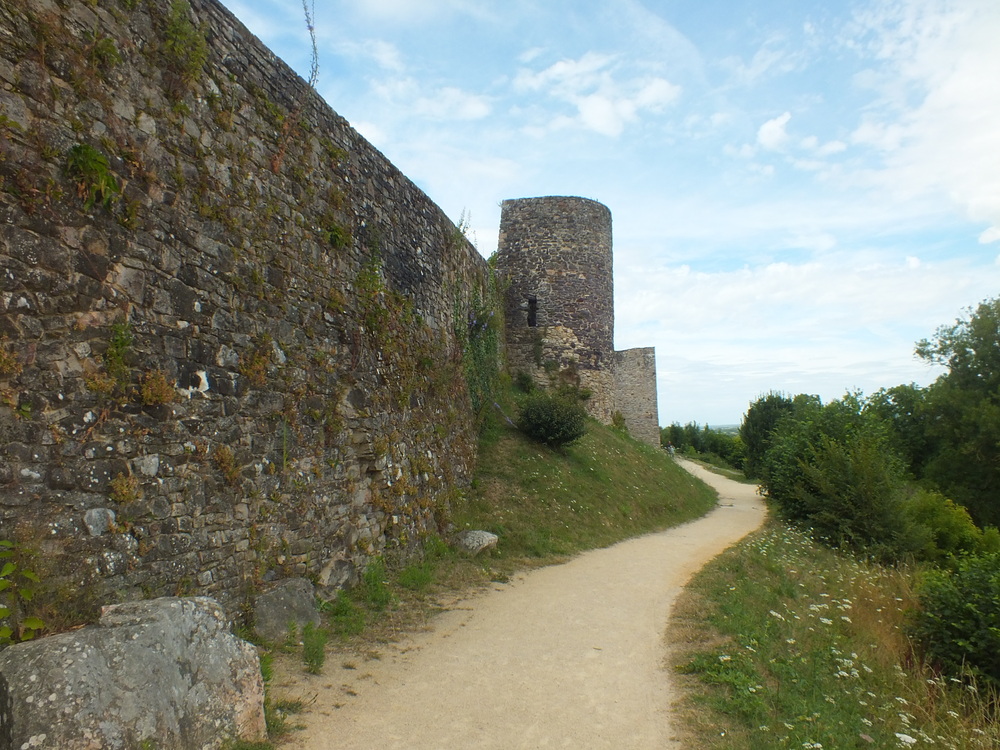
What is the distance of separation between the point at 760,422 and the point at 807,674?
25173mm

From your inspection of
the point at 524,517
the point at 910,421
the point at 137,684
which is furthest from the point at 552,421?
the point at 910,421

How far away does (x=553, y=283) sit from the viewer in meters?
18.1

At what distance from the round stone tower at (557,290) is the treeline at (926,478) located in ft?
20.5

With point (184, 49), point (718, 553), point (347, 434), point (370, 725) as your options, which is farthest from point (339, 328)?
point (718, 553)

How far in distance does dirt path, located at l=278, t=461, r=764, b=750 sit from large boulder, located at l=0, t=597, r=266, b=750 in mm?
651

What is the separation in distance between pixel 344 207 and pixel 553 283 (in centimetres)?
1071

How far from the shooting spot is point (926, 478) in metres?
23.2

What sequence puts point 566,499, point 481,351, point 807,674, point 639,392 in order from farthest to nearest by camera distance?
1. point 639,392
2. point 481,351
3. point 566,499
4. point 807,674

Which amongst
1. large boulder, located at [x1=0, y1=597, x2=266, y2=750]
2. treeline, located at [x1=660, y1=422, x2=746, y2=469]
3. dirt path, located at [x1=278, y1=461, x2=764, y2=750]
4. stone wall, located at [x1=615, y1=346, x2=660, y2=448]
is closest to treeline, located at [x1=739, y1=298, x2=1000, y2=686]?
dirt path, located at [x1=278, y1=461, x2=764, y2=750]

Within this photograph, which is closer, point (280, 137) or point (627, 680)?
point (627, 680)

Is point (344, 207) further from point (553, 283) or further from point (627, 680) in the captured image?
point (553, 283)

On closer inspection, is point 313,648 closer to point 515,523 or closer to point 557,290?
point 515,523

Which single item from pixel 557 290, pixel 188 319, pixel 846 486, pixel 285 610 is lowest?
pixel 285 610

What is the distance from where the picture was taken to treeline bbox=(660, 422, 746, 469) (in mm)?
49662
